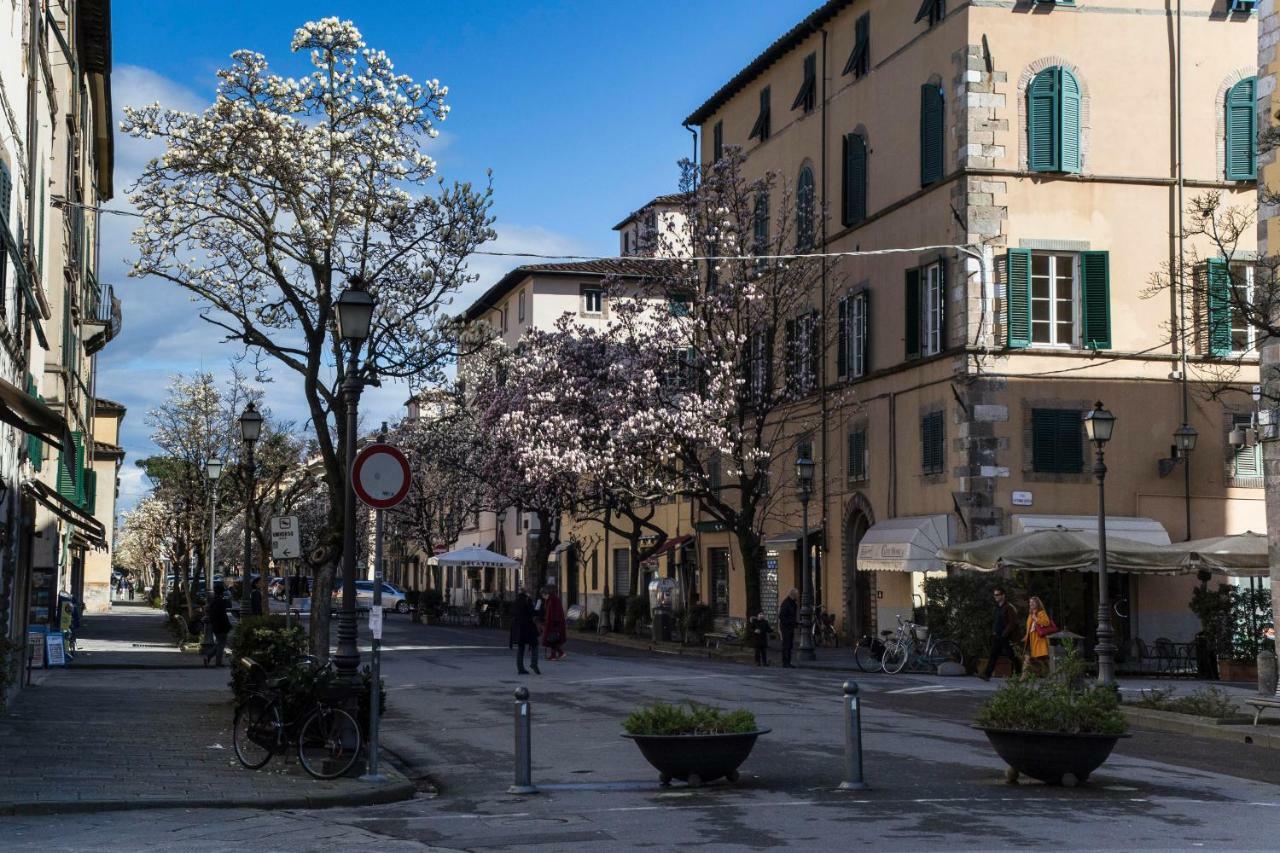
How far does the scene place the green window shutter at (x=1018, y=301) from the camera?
1332 inches

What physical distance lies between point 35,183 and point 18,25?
2.83 m

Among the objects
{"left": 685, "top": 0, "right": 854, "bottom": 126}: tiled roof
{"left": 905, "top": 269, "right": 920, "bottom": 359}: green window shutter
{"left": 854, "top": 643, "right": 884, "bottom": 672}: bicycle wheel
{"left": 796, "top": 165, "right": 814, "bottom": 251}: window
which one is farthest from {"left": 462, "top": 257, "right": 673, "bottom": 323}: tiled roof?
{"left": 854, "top": 643, "right": 884, "bottom": 672}: bicycle wheel

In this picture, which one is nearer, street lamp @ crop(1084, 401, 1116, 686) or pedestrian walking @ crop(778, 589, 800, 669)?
street lamp @ crop(1084, 401, 1116, 686)

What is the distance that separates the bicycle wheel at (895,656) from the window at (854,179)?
1227 cm

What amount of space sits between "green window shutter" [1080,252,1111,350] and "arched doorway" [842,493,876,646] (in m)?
7.50

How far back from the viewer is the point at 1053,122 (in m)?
34.6

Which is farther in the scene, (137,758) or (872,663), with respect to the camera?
(872,663)

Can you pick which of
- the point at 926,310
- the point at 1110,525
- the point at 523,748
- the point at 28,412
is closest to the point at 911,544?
the point at 1110,525

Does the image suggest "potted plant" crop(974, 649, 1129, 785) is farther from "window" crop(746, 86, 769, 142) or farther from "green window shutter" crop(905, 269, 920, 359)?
"window" crop(746, 86, 769, 142)

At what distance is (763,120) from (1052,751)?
114ft

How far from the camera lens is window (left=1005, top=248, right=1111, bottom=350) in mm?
33906

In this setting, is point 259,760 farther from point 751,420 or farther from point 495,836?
point 751,420

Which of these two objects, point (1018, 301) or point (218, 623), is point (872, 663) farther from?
point (218, 623)

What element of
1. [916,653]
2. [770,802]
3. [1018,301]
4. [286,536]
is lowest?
[916,653]
